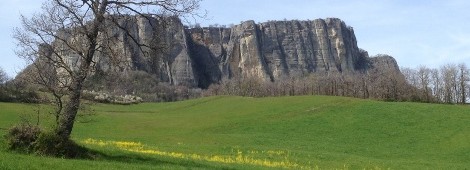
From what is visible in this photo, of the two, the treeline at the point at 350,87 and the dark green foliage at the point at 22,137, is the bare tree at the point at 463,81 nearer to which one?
the treeline at the point at 350,87

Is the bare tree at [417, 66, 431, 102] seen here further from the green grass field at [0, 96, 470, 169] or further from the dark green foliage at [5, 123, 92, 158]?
the dark green foliage at [5, 123, 92, 158]

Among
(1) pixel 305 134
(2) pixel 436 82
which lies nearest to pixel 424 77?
(2) pixel 436 82

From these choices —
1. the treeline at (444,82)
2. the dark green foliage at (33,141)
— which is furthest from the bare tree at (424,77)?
the dark green foliage at (33,141)

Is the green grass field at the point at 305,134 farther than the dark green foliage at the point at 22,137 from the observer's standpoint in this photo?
Yes

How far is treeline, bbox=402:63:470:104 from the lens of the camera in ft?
397

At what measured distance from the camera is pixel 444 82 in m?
128

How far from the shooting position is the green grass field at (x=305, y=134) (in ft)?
102

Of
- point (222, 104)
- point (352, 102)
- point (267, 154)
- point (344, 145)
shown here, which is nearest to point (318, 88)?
point (222, 104)

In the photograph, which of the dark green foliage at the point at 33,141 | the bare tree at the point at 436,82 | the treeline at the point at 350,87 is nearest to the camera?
the dark green foliage at the point at 33,141

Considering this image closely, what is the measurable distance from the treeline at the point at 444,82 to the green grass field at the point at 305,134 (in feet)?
175

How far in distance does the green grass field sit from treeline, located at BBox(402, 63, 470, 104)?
53.2 metres

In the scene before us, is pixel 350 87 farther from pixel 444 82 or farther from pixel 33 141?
pixel 33 141

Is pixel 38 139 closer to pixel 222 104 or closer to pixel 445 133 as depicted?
pixel 445 133

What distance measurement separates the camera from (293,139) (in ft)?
161
